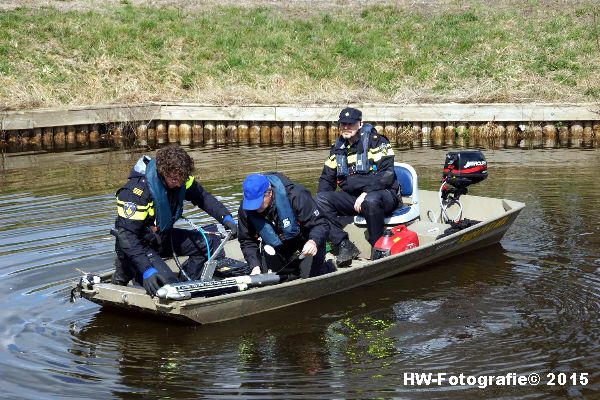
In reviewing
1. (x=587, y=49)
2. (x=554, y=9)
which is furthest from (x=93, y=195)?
(x=554, y=9)

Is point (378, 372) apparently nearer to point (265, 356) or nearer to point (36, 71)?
point (265, 356)

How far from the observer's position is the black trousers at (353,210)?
1050 centimetres

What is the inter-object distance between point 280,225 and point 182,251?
112 centimetres

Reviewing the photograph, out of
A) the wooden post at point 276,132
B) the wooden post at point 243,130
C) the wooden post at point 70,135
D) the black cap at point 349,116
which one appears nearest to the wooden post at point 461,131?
the wooden post at point 276,132

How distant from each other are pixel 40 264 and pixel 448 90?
13.6 meters

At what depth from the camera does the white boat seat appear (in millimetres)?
10992

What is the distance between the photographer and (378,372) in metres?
7.76

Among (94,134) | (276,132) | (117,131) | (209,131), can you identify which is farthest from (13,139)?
(276,132)

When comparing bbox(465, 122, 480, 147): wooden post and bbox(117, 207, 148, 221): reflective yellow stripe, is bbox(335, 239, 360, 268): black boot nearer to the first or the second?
bbox(117, 207, 148, 221): reflective yellow stripe

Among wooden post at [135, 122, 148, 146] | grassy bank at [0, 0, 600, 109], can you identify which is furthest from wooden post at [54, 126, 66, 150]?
wooden post at [135, 122, 148, 146]

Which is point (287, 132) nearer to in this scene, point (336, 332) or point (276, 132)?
point (276, 132)

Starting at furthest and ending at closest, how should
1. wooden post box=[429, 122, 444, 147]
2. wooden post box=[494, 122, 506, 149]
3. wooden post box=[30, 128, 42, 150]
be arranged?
1. wooden post box=[30, 128, 42, 150]
2. wooden post box=[429, 122, 444, 147]
3. wooden post box=[494, 122, 506, 149]

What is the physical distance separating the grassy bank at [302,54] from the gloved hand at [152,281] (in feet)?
44.1

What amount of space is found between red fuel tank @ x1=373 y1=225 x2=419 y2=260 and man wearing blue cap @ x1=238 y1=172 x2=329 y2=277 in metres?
1.25
